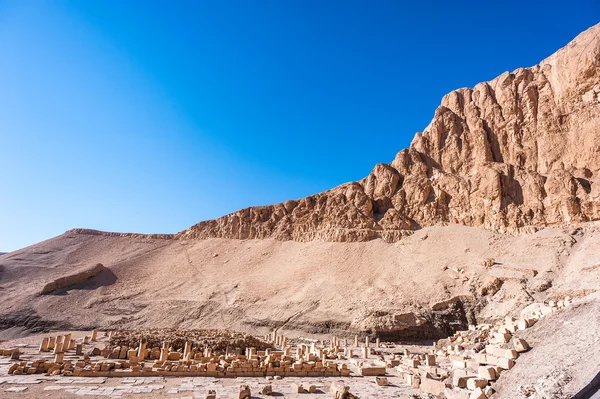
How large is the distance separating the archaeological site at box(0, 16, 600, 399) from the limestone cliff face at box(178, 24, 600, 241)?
266mm

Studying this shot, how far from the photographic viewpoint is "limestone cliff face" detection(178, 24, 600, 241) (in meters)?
50.0

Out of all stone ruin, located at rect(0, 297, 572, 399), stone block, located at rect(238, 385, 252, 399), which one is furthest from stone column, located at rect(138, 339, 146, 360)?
stone block, located at rect(238, 385, 252, 399)

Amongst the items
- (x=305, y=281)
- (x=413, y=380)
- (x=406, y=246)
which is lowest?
(x=413, y=380)

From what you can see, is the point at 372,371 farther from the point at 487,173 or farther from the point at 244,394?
the point at 487,173

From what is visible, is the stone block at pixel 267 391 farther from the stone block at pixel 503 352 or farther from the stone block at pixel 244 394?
the stone block at pixel 503 352

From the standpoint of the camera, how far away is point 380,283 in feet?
142

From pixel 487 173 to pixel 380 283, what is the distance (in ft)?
79.3

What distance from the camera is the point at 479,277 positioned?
40.3 m

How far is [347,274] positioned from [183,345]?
1009 inches

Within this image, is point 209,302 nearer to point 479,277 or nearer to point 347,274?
point 347,274

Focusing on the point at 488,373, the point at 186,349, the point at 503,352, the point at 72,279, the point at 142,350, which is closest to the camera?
the point at 488,373

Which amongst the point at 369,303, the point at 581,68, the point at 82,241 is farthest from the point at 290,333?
the point at 581,68

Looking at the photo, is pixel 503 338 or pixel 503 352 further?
pixel 503 338

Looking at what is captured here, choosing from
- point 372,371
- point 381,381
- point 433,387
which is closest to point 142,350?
point 372,371
